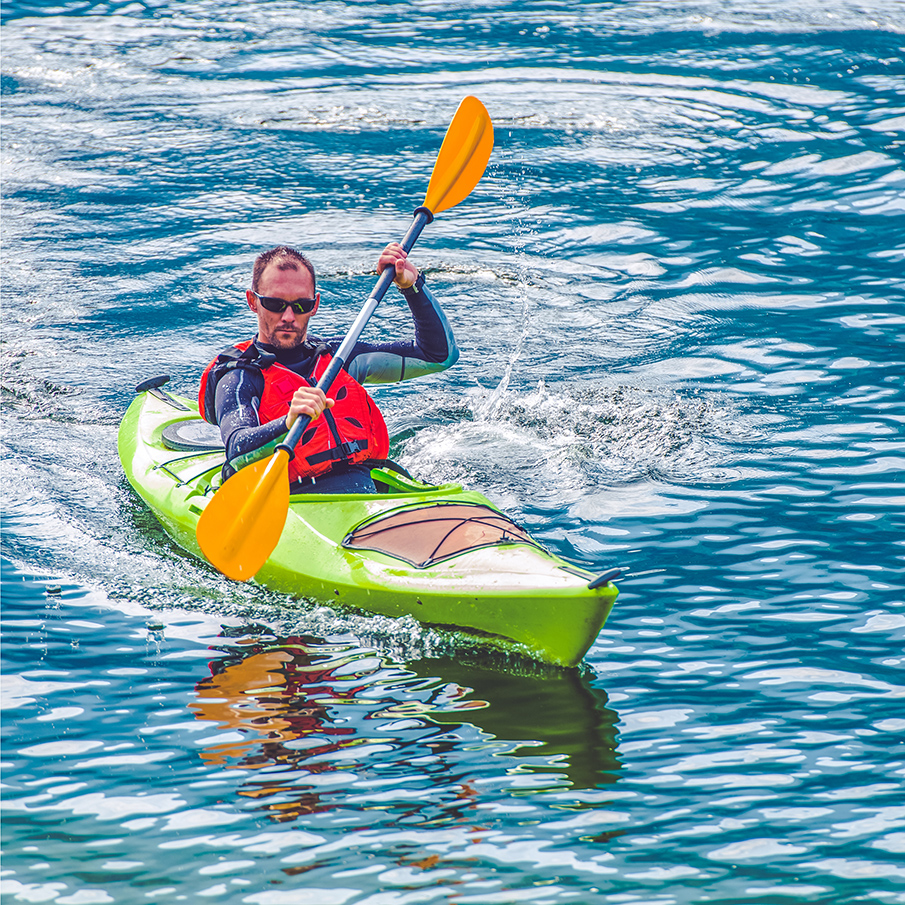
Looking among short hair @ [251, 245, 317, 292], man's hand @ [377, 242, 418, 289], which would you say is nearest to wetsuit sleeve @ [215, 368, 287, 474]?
short hair @ [251, 245, 317, 292]

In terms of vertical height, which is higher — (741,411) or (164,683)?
(741,411)

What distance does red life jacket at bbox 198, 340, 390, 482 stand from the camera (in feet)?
15.2

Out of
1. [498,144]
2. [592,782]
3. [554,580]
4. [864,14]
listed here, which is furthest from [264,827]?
[864,14]

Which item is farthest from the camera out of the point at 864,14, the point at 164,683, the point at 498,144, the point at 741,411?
the point at 864,14

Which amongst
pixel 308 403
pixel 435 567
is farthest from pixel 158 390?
pixel 435 567

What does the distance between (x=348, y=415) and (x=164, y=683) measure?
1.29 metres

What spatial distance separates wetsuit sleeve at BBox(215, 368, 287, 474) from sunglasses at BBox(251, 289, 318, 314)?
25cm

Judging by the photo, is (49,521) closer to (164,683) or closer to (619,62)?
(164,683)

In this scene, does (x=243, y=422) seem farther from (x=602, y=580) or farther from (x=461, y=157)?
(x=461, y=157)

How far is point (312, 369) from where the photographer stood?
475 centimetres

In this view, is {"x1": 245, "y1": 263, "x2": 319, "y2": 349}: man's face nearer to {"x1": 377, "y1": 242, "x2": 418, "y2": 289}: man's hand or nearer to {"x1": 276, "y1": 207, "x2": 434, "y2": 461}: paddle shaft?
{"x1": 276, "y1": 207, "x2": 434, "y2": 461}: paddle shaft

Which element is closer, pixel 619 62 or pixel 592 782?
pixel 592 782

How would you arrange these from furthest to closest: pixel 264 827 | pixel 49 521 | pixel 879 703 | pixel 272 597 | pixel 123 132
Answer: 1. pixel 123 132
2. pixel 49 521
3. pixel 272 597
4. pixel 879 703
5. pixel 264 827

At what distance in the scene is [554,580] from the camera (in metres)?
3.81
